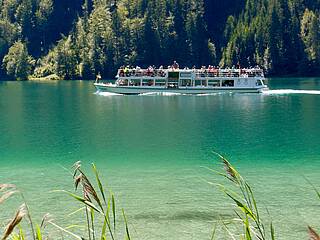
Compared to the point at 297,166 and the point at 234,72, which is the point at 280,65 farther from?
the point at 297,166

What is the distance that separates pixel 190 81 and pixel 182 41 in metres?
82.8

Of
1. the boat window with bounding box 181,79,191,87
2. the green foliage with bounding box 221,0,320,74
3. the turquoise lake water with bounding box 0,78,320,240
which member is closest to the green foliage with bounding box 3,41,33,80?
the green foliage with bounding box 221,0,320,74

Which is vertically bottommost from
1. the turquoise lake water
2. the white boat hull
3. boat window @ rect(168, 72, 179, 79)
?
the turquoise lake water

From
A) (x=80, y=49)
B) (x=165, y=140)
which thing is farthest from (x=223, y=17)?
(x=165, y=140)

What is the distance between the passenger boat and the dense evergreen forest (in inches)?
2634

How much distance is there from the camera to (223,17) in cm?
19438

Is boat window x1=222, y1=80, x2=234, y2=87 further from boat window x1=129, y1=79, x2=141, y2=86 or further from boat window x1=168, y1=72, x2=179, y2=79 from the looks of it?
boat window x1=129, y1=79, x2=141, y2=86

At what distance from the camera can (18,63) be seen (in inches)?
6924

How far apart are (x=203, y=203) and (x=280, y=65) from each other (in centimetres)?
14540

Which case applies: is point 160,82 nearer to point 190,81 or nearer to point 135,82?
point 135,82

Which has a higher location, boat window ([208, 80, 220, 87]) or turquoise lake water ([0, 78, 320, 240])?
boat window ([208, 80, 220, 87])

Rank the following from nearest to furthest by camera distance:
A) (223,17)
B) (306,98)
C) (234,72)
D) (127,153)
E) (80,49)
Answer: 1. (127,153)
2. (306,98)
3. (234,72)
4. (80,49)
5. (223,17)

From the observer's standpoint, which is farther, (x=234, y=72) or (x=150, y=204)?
(x=234, y=72)

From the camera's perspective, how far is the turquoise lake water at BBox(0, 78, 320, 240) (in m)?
18.8
